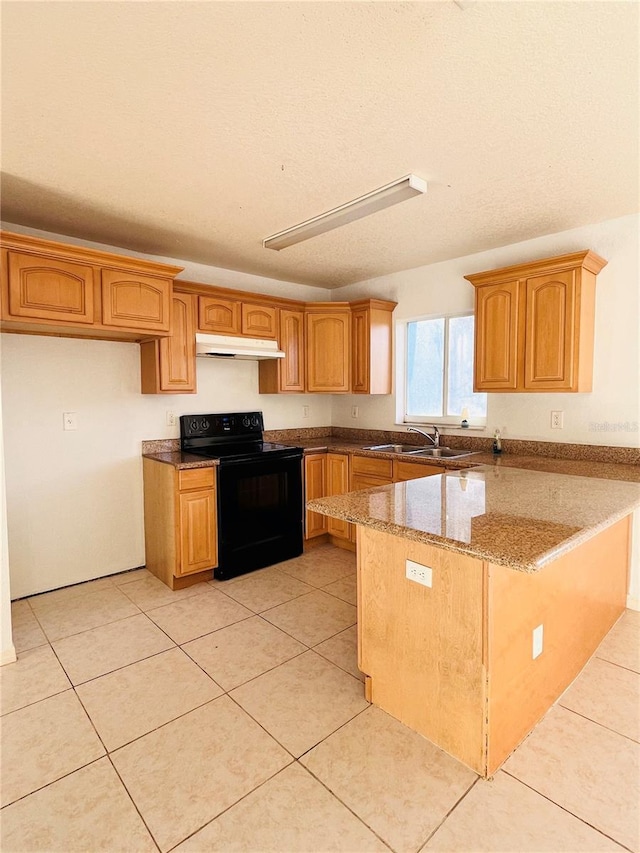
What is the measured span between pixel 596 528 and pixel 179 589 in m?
2.64

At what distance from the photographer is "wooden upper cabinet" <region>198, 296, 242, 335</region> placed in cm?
345

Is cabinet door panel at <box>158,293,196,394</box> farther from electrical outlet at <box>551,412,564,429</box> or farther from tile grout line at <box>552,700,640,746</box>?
tile grout line at <box>552,700,640,746</box>

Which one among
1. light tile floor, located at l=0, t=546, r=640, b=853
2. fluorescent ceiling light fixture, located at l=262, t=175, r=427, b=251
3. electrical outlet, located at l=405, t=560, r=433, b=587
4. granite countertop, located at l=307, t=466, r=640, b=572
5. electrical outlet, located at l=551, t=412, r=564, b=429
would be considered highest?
fluorescent ceiling light fixture, located at l=262, t=175, r=427, b=251

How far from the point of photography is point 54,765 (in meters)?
1.66

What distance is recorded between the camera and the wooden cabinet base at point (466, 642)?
5.11 feet

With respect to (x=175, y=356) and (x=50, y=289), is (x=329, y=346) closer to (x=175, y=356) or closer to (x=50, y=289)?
(x=175, y=356)

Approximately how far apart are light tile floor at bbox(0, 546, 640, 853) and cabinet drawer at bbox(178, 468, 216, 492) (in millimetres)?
909

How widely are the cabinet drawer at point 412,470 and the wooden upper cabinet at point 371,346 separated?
2.94 feet

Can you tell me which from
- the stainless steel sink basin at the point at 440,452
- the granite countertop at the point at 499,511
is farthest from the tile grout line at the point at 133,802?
the stainless steel sink basin at the point at 440,452

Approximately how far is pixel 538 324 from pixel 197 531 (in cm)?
266

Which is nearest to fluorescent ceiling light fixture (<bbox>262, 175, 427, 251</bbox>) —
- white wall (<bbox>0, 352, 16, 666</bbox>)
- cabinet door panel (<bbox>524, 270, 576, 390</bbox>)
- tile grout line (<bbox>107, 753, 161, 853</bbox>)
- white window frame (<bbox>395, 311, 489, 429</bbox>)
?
cabinet door panel (<bbox>524, 270, 576, 390</bbox>)

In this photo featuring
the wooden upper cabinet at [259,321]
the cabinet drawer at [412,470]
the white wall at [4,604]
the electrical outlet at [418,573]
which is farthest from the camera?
the wooden upper cabinet at [259,321]

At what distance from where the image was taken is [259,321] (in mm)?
3805

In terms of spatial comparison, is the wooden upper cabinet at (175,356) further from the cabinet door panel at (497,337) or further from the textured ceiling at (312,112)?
the cabinet door panel at (497,337)
